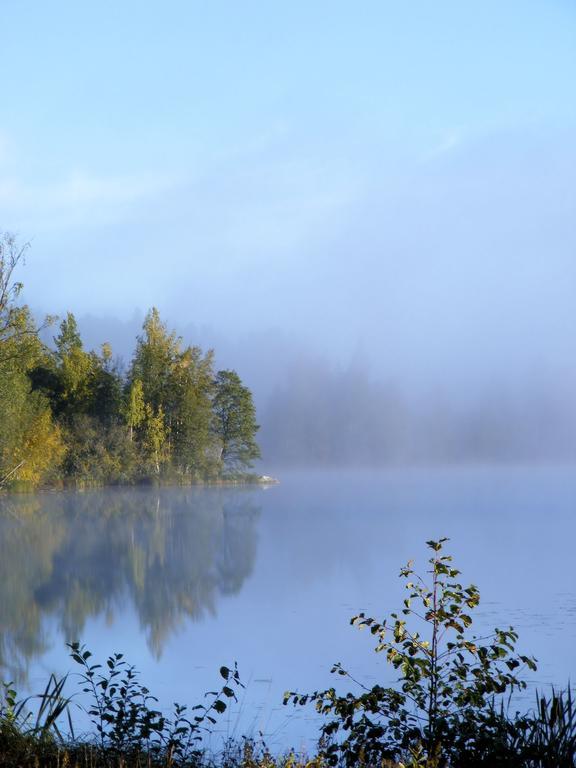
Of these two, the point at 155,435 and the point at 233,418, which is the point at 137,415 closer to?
the point at 155,435

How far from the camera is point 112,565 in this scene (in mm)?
14734

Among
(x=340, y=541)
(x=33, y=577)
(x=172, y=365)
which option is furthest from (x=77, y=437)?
(x=33, y=577)

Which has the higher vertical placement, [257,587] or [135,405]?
[135,405]

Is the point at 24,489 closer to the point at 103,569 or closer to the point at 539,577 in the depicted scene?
the point at 103,569

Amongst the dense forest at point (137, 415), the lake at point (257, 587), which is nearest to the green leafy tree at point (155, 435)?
the dense forest at point (137, 415)

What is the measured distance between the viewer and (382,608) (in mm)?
10188

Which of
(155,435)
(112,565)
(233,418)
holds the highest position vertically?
(233,418)

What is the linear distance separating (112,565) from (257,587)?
328cm

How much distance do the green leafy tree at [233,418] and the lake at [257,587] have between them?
48.4 feet

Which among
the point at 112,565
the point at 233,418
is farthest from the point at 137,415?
the point at 112,565

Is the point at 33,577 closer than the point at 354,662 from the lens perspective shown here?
No

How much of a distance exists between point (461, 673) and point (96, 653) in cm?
517

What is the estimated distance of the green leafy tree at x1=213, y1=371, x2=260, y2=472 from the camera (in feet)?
136

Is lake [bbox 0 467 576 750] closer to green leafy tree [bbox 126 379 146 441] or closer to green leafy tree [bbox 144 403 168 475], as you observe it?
green leafy tree [bbox 126 379 146 441]
